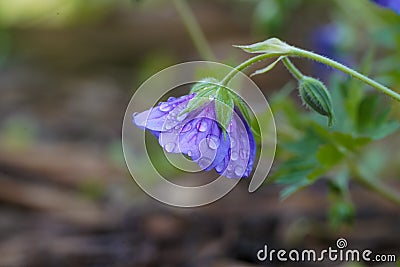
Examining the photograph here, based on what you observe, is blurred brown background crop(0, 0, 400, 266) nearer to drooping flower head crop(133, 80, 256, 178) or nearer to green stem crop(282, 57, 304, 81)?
green stem crop(282, 57, 304, 81)

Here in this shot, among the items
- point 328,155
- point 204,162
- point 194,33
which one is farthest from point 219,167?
point 194,33

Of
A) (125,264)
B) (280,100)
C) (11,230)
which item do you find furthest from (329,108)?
(11,230)

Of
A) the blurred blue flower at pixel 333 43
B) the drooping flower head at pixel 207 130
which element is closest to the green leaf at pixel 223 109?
the drooping flower head at pixel 207 130

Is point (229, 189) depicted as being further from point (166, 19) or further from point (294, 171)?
point (166, 19)

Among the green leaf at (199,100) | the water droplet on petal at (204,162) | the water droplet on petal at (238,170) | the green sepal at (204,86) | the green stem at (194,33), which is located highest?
the green stem at (194,33)

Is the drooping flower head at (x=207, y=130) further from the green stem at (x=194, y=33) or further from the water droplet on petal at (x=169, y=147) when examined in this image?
the green stem at (x=194, y=33)

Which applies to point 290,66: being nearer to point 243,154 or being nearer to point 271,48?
point 271,48
